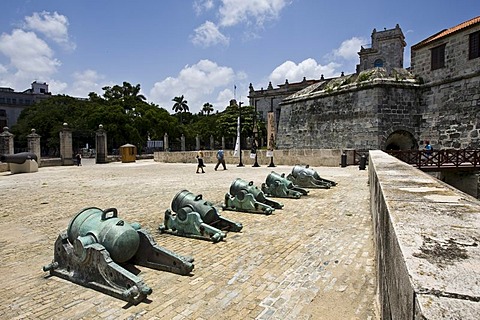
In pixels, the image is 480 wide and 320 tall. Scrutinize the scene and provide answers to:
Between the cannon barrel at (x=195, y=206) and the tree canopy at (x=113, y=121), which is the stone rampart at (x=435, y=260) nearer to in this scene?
the cannon barrel at (x=195, y=206)

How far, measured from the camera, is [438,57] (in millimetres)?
19469

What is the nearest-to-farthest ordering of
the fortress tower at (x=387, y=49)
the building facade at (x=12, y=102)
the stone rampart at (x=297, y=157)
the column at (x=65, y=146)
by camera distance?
1. the stone rampart at (x=297, y=157)
2. the column at (x=65, y=146)
3. the fortress tower at (x=387, y=49)
4. the building facade at (x=12, y=102)

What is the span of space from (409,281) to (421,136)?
22280 mm

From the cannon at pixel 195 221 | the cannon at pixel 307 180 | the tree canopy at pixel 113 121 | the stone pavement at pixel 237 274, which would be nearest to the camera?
the stone pavement at pixel 237 274

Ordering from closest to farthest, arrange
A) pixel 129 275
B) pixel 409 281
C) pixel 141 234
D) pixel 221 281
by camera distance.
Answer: pixel 409 281 < pixel 129 275 < pixel 221 281 < pixel 141 234

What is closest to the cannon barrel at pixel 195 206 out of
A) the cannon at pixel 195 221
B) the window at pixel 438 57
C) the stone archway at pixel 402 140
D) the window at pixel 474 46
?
the cannon at pixel 195 221

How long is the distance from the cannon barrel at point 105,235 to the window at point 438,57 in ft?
71.0

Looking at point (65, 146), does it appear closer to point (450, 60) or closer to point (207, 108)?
point (450, 60)

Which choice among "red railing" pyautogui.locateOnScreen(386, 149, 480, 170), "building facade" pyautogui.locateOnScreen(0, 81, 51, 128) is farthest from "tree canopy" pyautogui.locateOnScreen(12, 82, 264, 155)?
"red railing" pyautogui.locateOnScreen(386, 149, 480, 170)

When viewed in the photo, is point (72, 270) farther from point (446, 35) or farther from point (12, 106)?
point (12, 106)

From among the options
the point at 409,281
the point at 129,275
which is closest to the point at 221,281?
the point at 129,275

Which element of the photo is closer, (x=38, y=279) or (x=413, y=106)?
(x=38, y=279)

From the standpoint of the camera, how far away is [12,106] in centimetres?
5725

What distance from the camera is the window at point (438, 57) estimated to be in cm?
1917
